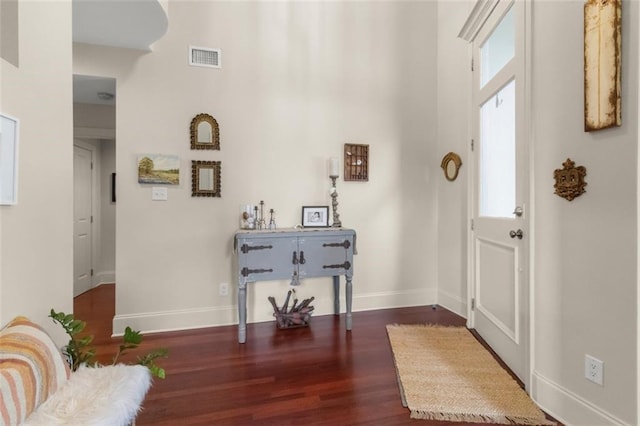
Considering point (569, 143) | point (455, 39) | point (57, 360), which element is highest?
point (455, 39)

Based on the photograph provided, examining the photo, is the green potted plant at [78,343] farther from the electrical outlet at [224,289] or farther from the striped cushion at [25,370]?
the electrical outlet at [224,289]

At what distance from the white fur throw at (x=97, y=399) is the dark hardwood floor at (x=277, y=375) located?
1.65 feet

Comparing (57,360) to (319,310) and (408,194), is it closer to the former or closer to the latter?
(319,310)

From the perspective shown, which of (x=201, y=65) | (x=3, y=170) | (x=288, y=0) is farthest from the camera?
(x=288, y=0)

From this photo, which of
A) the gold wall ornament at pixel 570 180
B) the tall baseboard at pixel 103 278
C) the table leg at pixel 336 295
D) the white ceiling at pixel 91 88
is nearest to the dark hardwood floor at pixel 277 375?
the table leg at pixel 336 295

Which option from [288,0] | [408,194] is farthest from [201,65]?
[408,194]

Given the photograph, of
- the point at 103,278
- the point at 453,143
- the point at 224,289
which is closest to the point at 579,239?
the point at 453,143

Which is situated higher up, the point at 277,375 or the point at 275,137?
the point at 275,137

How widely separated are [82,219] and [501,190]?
4.87 metres

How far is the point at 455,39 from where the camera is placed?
3.06 metres

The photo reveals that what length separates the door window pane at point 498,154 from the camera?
2129 millimetres

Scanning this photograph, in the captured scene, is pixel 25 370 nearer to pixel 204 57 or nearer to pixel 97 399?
pixel 97 399

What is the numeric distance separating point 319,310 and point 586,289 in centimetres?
217

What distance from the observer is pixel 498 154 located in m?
2.32
